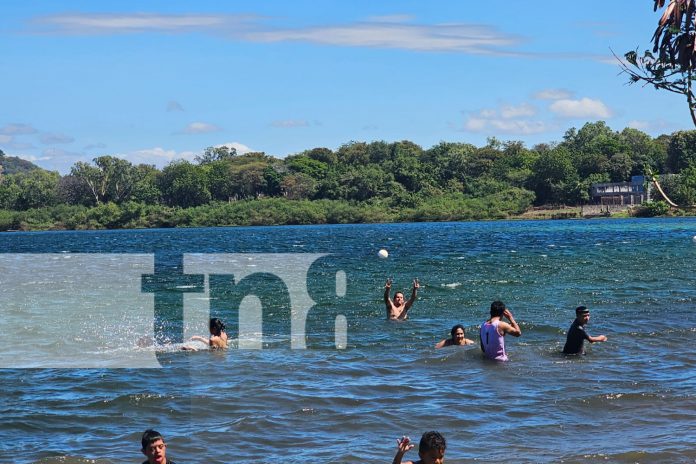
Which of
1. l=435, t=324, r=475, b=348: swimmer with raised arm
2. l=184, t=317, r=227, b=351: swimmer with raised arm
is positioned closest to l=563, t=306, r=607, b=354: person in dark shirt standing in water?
l=435, t=324, r=475, b=348: swimmer with raised arm

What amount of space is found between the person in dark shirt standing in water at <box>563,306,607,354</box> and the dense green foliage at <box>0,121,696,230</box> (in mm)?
114176

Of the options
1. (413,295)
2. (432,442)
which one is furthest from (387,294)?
(432,442)

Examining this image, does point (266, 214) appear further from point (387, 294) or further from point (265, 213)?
point (387, 294)

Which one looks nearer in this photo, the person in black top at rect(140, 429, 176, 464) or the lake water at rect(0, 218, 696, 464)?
the person in black top at rect(140, 429, 176, 464)

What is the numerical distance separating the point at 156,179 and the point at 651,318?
143 metres

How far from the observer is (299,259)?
56.8 meters

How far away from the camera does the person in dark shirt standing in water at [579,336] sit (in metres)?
17.8

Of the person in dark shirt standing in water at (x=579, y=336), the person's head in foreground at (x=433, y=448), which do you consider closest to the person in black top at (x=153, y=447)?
the person's head in foreground at (x=433, y=448)

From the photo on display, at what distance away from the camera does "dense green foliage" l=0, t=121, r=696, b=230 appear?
446ft

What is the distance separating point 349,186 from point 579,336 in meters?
131

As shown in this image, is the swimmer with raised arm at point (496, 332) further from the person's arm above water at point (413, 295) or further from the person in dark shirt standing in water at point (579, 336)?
the person's arm above water at point (413, 295)

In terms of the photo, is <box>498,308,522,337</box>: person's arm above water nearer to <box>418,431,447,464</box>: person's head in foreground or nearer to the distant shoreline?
<box>418,431,447,464</box>: person's head in foreground

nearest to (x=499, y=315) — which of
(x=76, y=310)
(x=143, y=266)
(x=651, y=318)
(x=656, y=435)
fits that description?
(x=656, y=435)

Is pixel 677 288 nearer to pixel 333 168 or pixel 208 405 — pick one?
pixel 208 405
